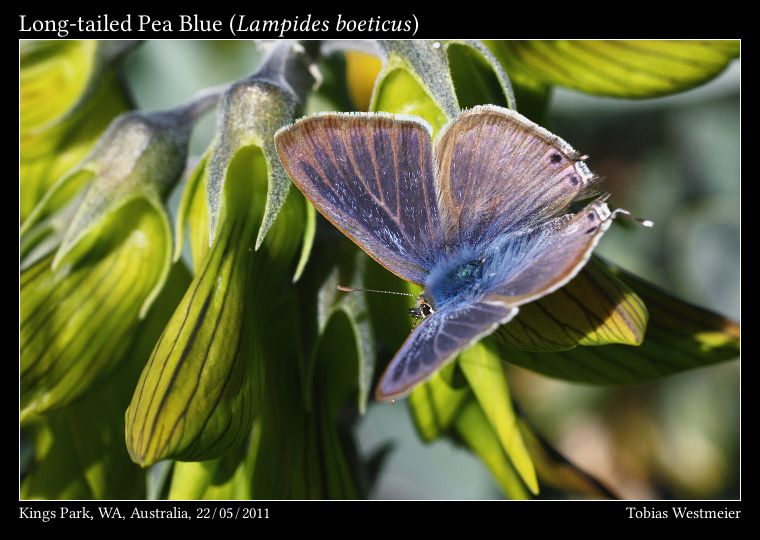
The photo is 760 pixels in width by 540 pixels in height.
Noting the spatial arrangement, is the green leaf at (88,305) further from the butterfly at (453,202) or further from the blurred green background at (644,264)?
the blurred green background at (644,264)

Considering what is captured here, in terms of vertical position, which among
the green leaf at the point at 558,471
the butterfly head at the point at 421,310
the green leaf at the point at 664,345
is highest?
the butterfly head at the point at 421,310

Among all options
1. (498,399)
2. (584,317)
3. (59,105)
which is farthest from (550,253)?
(59,105)

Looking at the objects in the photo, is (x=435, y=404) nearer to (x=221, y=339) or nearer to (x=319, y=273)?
(x=319, y=273)

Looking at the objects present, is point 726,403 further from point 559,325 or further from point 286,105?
point 286,105

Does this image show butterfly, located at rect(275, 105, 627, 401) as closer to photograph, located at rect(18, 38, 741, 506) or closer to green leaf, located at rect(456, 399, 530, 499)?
photograph, located at rect(18, 38, 741, 506)

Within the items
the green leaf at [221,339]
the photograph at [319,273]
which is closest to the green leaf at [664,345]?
the photograph at [319,273]

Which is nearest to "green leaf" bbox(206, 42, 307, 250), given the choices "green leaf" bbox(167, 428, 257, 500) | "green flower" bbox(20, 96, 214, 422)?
"green flower" bbox(20, 96, 214, 422)

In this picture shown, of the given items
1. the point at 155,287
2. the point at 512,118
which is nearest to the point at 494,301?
the point at 512,118
